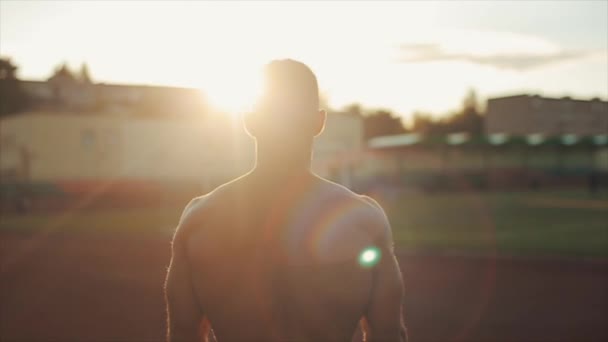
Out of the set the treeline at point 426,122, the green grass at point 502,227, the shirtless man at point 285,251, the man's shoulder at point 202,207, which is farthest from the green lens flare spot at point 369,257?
the treeline at point 426,122

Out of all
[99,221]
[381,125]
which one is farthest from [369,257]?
[381,125]

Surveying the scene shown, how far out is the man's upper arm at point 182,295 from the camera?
164cm

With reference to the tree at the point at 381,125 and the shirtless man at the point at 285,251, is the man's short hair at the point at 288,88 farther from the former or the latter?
the tree at the point at 381,125

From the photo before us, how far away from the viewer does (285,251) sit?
155 centimetres

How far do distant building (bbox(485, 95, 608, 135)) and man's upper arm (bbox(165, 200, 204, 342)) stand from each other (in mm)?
3289

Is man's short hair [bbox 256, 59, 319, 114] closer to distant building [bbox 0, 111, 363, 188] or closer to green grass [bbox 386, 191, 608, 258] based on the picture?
green grass [bbox 386, 191, 608, 258]

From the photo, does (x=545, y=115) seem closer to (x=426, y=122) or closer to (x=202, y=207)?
(x=202, y=207)

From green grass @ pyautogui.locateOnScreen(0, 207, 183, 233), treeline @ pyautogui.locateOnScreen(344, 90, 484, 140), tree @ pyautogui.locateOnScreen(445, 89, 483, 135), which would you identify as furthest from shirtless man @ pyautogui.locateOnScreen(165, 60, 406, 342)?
tree @ pyautogui.locateOnScreen(445, 89, 483, 135)

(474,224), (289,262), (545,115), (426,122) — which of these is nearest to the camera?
(289,262)

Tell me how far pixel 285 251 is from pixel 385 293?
25 centimetres

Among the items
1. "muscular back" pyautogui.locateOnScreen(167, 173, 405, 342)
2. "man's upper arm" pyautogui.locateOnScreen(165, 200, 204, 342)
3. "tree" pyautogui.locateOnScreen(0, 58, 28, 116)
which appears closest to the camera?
"muscular back" pyautogui.locateOnScreen(167, 173, 405, 342)

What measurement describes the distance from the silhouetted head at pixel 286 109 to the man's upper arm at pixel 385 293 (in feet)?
0.76

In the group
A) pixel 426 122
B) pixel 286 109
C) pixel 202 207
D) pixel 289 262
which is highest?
pixel 286 109

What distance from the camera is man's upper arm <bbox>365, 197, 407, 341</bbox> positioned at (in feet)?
5.12
